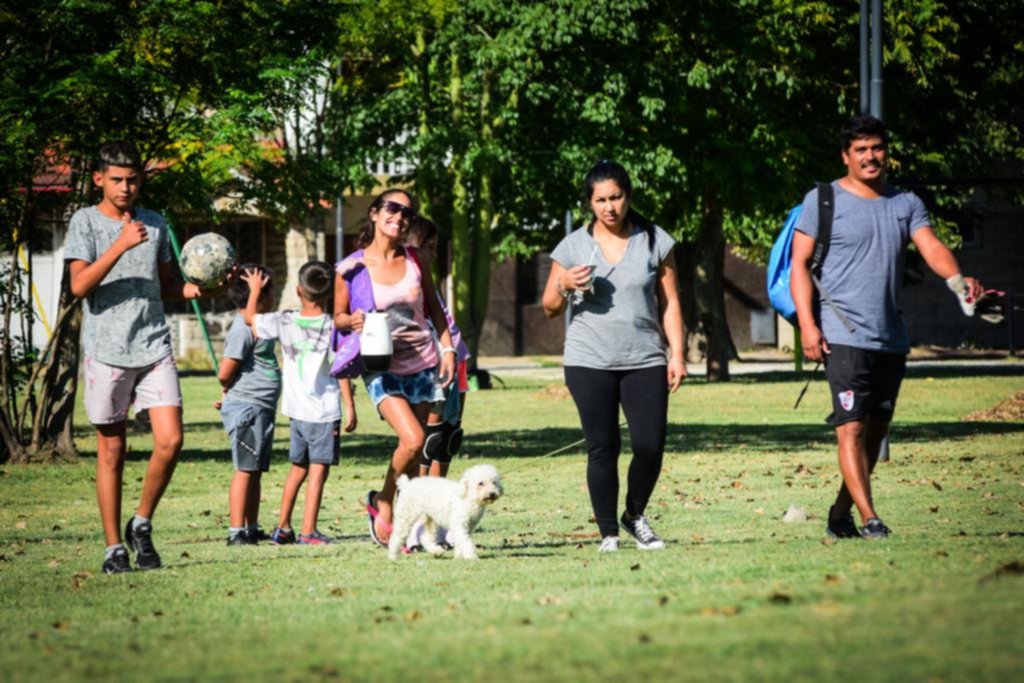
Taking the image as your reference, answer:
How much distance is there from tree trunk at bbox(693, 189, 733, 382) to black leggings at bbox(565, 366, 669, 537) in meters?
Result: 24.5

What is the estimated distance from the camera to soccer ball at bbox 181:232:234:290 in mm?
9094

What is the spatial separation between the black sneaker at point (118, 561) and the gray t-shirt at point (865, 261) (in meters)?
3.75

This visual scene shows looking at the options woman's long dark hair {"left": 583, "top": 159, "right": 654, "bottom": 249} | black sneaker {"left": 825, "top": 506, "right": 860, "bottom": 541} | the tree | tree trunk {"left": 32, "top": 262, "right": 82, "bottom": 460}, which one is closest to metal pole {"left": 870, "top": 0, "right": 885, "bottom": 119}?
the tree

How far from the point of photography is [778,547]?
8.65 meters

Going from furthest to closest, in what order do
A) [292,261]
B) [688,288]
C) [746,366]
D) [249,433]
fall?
[292,261] < [746,366] < [688,288] < [249,433]

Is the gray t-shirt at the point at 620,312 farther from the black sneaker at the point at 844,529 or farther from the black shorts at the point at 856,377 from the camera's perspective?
the black sneaker at the point at 844,529

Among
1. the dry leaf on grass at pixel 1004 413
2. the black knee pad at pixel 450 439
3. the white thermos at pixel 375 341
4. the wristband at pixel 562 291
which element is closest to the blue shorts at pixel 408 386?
the white thermos at pixel 375 341

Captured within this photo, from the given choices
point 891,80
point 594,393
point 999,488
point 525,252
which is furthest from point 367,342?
point 525,252

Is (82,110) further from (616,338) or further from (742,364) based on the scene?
(742,364)

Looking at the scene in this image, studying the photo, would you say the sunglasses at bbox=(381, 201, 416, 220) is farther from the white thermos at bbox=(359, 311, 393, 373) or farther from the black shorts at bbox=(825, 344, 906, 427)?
the black shorts at bbox=(825, 344, 906, 427)

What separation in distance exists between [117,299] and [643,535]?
9.75 ft

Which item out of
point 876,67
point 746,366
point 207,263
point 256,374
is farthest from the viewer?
point 746,366

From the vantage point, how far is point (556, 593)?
7137mm

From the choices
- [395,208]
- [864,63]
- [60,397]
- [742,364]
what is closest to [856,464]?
[395,208]
